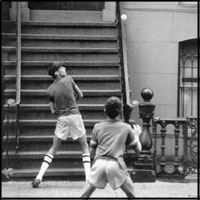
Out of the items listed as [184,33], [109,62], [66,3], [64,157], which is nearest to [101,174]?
[64,157]

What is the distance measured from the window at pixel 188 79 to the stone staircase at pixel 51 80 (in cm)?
175

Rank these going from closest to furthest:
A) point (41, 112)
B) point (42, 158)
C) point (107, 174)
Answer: point (107, 174) → point (42, 158) → point (41, 112)

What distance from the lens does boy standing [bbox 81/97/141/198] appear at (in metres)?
5.61

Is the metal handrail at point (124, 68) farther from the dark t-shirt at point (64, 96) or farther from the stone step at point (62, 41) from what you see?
the dark t-shirt at point (64, 96)

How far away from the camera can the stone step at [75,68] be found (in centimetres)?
1046

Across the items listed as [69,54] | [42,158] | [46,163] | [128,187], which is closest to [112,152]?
[128,187]

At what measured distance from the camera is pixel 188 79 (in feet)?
39.9

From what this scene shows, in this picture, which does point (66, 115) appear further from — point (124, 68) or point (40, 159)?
point (124, 68)

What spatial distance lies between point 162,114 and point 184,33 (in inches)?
73.4

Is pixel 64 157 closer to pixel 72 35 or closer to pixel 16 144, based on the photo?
pixel 16 144

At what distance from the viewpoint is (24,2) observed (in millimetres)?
12117

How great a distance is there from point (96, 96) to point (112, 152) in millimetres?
4624

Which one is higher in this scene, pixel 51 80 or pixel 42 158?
pixel 51 80

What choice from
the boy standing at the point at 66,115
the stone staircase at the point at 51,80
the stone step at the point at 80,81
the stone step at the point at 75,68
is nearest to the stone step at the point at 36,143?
the stone staircase at the point at 51,80
